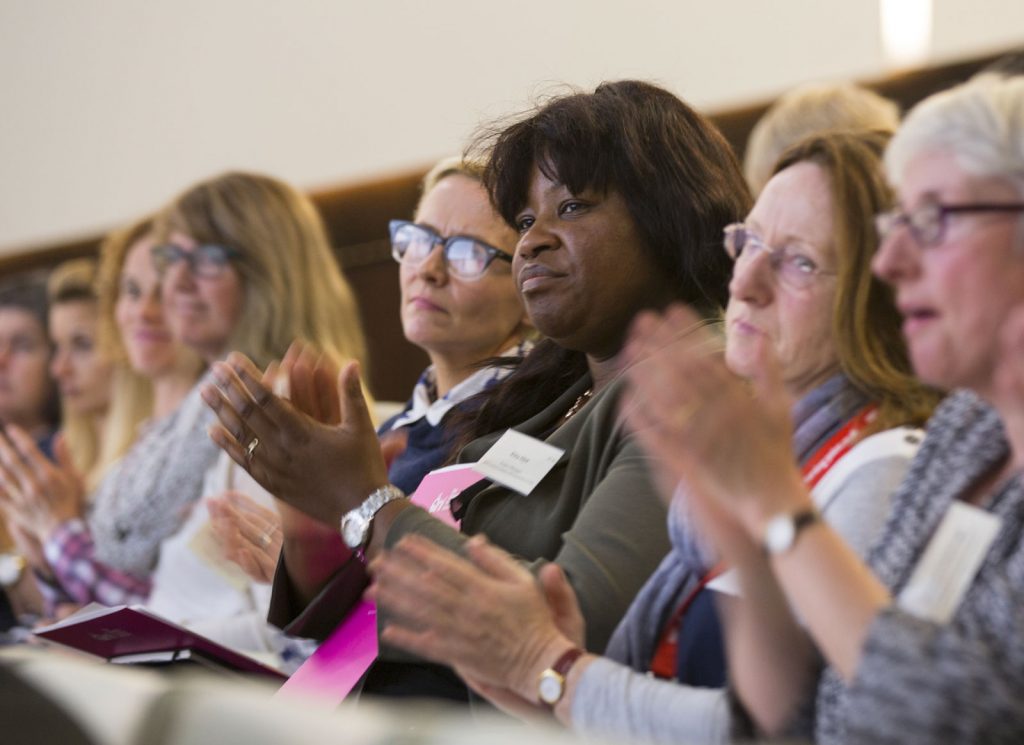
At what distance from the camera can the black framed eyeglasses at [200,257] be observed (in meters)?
3.47

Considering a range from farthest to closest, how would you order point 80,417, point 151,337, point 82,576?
point 80,417
point 151,337
point 82,576

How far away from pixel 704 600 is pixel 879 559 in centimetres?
30

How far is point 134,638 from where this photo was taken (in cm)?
213

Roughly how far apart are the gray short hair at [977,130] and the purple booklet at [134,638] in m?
1.29

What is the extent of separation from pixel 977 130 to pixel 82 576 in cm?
266

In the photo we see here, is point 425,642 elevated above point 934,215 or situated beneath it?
situated beneath

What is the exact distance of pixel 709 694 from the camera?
1.44 metres

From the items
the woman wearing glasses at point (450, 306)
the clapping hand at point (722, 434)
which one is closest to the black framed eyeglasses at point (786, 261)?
the clapping hand at point (722, 434)

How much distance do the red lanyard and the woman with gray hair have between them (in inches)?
9.4

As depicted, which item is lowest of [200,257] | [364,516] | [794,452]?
[200,257]

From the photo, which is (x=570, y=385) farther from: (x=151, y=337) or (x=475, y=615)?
(x=151, y=337)

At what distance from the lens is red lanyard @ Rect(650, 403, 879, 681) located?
163cm

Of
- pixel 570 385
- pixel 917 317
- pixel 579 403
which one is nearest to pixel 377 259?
pixel 570 385

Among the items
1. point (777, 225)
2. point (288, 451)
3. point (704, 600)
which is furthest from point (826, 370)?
point (288, 451)
